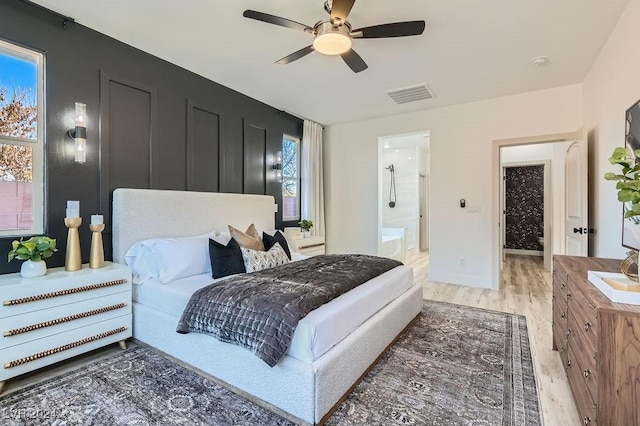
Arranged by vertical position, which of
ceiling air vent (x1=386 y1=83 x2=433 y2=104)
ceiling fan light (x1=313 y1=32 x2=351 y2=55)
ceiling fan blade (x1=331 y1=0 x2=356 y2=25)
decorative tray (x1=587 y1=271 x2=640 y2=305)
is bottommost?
decorative tray (x1=587 y1=271 x2=640 y2=305)

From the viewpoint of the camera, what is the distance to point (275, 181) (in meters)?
4.93

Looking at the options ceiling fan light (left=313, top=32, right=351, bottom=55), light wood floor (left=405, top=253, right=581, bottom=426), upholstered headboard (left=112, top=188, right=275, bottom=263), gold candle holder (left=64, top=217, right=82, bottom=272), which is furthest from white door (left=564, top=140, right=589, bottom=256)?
gold candle holder (left=64, top=217, right=82, bottom=272)

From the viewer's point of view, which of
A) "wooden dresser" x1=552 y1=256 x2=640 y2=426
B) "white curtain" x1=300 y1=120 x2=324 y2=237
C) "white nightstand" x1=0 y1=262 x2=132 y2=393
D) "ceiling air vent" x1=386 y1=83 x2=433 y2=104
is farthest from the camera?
"white curtain" x1=300 y1=120 x2=324 y2=237

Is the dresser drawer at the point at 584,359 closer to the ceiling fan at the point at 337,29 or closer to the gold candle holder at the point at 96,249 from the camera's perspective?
the ceiling fan at the point at 337,29

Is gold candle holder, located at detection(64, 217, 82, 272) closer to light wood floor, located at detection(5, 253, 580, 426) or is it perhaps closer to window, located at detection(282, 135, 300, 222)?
light wood floor, located at detection(5, 253, 580, 426)

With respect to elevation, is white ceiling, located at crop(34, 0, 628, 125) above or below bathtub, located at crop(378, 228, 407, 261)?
above

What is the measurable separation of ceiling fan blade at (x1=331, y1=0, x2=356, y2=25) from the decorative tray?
2135mm

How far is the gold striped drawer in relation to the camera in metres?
2.01

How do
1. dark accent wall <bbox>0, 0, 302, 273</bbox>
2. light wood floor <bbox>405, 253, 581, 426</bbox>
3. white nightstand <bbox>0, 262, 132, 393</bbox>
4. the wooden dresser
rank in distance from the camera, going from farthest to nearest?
1. dark accent wall <bbox>0, 0, 302, 273</bbox>
2. white nightstand <bbox>0, 262, 132, 393</bbox>
3. light wood floor <bbox>405, 253, 581, 426</bbox>
4. the wooden dresser

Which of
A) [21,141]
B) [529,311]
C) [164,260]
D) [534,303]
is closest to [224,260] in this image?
[164,260]

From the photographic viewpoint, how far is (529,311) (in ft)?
11.6

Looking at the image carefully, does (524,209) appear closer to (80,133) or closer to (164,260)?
(164,260)

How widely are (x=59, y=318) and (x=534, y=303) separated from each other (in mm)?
4809

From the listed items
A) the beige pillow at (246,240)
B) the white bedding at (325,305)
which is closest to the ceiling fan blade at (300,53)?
the beige pillow at (246,240)
